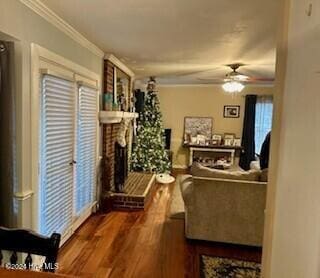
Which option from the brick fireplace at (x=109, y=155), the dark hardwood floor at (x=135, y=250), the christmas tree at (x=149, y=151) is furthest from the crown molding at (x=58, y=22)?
the christmas tree at (x=149, y=151)

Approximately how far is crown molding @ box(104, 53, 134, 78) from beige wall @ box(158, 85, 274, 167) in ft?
7.03

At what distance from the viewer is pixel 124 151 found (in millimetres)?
5250

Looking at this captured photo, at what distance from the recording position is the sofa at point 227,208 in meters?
3.32

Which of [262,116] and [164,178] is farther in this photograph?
[262,116]

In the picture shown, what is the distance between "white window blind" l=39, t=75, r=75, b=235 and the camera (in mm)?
2730

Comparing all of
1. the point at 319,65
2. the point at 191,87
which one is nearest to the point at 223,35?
the point at 319,65

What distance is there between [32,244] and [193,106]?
23.4ft

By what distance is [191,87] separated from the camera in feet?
26.8

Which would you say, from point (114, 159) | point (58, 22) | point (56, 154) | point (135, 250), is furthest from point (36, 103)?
point (114, 159)

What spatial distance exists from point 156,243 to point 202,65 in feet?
10.3

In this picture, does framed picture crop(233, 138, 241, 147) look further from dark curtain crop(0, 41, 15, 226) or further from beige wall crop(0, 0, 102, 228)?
dark curtain crop(0, 41, 15, 226)

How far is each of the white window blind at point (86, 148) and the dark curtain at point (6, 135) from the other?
1224mm

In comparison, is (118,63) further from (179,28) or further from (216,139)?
(216,139)

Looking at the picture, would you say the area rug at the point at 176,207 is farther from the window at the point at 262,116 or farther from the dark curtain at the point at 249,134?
the window at the point at 262,116
